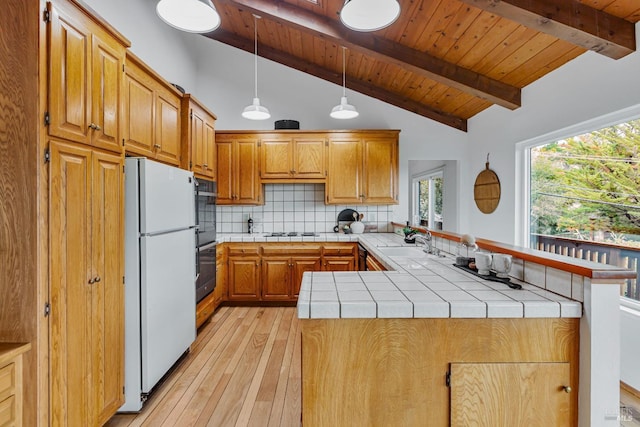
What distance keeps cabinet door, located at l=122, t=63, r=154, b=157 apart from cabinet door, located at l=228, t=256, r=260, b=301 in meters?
1.85

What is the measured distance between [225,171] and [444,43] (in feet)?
9.10

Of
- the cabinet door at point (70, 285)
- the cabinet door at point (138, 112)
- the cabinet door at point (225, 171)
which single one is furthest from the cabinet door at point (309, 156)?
the cabinet door at point (70, 285)

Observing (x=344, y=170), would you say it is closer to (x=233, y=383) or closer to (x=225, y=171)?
(x=225, y=171)

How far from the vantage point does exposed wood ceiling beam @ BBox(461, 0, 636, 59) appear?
211cm

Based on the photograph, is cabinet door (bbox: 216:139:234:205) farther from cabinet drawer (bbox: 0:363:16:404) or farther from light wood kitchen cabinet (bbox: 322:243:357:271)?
cabinet drawer (bbox: 0:363:16:404)

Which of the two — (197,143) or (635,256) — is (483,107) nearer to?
(635,256)

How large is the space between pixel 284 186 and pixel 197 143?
4.94 ft

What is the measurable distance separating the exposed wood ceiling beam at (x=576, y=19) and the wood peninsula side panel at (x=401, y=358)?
77.1 inches

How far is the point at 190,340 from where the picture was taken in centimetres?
263

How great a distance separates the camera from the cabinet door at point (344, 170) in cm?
410

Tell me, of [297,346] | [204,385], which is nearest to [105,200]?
[204,385]

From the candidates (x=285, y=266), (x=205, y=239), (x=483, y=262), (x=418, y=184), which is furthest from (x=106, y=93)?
(x=418, y=184)

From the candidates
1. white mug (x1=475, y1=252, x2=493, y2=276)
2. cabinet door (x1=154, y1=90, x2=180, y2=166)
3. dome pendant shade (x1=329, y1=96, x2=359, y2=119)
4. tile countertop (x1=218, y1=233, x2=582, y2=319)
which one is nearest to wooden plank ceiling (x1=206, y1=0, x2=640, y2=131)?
dome pendant shade (x1=329, y1=96, x2=359, y2=119)

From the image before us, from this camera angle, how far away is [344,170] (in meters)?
4.11
